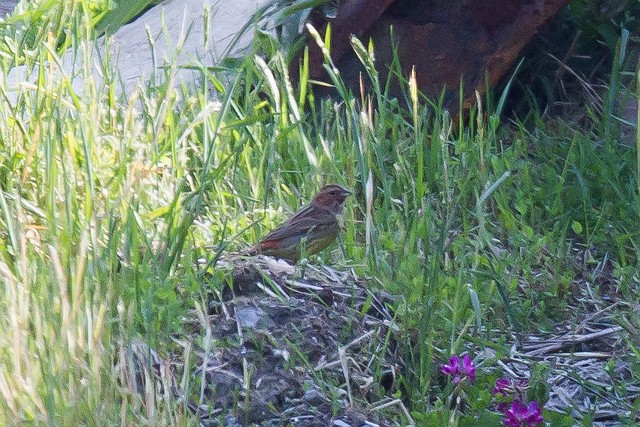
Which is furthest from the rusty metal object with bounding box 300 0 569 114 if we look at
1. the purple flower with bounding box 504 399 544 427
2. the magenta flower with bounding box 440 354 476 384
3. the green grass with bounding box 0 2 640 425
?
the purple flower with bounding box 504 399 544 427

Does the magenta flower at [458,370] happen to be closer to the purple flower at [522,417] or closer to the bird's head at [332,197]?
the purple flower at [522,417]

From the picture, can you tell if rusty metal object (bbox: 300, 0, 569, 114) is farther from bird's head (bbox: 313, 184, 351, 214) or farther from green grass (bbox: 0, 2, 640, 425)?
bird's head (bbox: 313, 184, 351, 214)

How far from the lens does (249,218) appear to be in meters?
4.31

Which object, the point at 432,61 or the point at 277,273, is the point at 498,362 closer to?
the point at 277,273

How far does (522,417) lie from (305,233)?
4.03 ft

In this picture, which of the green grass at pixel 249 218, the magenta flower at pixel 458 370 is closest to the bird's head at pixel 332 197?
the green grass at pixel 249 218

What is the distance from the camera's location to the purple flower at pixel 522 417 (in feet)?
9.52

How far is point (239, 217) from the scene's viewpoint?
425cm

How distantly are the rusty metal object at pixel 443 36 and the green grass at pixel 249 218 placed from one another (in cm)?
25

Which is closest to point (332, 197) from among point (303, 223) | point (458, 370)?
point (303, 223)

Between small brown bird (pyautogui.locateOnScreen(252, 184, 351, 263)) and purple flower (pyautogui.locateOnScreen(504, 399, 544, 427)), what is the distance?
3.53 feet

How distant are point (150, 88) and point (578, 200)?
1.98 m

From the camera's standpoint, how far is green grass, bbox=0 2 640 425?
2.80 metres

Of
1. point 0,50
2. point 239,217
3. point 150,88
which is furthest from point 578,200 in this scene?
point 0,50
